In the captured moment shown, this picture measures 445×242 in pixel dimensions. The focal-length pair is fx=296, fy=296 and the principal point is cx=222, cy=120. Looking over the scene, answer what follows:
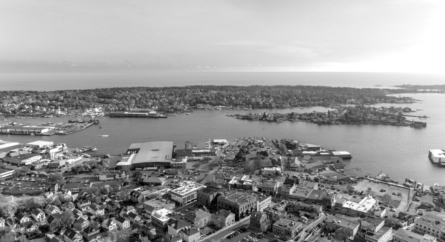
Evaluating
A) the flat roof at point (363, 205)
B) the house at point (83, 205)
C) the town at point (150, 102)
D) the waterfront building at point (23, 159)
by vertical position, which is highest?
the town at point (150, 102)

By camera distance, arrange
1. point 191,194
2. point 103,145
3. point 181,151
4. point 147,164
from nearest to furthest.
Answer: point 191,194 < point 147,164 < point 181,151 < point 103,145

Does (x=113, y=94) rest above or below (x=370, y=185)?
above

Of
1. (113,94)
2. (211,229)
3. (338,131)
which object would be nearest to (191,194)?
(211,229)

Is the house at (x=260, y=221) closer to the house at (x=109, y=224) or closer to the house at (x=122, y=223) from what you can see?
the house at (x=122, y=223)

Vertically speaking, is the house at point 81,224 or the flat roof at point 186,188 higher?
the flat roof at point 186,188

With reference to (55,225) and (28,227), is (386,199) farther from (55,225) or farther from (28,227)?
(28,227)

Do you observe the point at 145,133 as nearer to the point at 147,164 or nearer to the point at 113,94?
the point at 147,164

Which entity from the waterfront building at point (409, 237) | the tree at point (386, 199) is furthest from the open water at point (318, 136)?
the waterfront building at point (409, 237)
